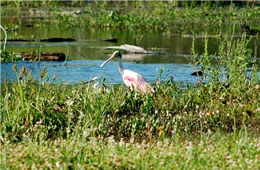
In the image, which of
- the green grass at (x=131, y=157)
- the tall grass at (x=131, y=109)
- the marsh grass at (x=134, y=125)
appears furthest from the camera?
the tall grass at (x=131, y=109)

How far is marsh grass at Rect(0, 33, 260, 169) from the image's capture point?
5.79 metres

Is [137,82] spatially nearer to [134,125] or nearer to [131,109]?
[131,109]

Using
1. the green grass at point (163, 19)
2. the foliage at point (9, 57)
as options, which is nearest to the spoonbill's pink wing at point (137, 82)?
the foliage at point (9, 57)

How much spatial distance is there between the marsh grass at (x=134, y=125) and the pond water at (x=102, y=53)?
1.67 meters

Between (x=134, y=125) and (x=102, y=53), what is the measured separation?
9033mm

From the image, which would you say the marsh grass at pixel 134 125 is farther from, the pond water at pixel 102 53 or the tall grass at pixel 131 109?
the pond water at pixel 102 53

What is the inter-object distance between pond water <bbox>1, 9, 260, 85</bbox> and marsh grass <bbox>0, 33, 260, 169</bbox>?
1.67 m

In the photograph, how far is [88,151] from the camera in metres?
5.90

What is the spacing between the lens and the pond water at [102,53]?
43.8 ft

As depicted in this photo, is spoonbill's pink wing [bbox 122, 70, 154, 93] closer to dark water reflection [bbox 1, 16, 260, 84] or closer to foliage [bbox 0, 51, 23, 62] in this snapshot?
dark water reflection [bbox 1, 16, 260, 84]

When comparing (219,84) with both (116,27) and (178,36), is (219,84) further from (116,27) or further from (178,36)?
(116,27)

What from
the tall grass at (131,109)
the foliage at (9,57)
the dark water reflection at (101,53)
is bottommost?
the dark water reflection at (101,53)

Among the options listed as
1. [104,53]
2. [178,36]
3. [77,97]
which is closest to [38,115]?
[77,97]

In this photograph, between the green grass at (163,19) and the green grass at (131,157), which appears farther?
the green grass at (163,19)
